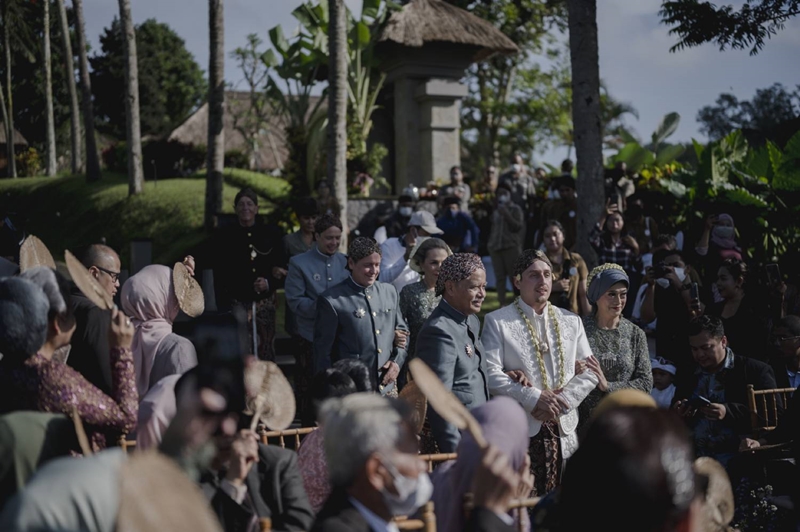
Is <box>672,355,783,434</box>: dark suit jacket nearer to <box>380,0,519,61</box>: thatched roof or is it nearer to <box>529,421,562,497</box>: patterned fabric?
<box>529,421,562,497</box>: patterned fabric

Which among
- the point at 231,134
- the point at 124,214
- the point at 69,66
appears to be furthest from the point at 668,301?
the point at 231,134

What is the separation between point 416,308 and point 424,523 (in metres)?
3.66

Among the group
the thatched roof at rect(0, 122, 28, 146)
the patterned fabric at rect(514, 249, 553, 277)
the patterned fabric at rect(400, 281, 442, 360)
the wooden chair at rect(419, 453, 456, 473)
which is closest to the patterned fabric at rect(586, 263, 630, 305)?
the patterned fabric at rect(514, 249, 553, 277)

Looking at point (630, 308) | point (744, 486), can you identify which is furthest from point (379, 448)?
point (630, 308)

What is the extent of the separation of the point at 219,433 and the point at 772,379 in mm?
3867

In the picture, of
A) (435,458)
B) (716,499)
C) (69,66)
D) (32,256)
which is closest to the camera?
(716,499)

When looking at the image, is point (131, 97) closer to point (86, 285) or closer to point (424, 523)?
point (86, 285)

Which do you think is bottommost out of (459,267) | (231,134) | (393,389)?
(393,389)

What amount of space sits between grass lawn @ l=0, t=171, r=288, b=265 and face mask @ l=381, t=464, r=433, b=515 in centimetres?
1573

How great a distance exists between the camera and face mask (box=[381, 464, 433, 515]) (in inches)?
98.4

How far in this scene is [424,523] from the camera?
2.82 metres

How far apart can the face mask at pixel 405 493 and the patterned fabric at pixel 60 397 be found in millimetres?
1278

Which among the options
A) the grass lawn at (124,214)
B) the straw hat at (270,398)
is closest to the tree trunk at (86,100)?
the grass lawn at (124,214)

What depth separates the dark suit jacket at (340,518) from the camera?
2.47m
